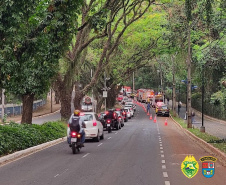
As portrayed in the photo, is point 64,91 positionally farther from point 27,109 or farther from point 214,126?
point 214,126

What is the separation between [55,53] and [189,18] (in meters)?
6.09

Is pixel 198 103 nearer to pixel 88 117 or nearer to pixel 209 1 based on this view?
pixel 88 117

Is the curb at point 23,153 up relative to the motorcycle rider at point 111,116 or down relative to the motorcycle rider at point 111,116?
down

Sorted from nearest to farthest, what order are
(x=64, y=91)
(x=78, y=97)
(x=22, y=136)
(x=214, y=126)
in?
(x=22, y=136)
(x=64, y=91)
(x=78, y=97)
(x=214, y=126)

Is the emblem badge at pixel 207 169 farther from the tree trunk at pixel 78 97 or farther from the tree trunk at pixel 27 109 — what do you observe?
the tree trunk at pixel 78 97

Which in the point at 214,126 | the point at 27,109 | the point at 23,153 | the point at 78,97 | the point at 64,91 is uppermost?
the point at 64,91

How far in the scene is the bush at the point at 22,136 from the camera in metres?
16.4

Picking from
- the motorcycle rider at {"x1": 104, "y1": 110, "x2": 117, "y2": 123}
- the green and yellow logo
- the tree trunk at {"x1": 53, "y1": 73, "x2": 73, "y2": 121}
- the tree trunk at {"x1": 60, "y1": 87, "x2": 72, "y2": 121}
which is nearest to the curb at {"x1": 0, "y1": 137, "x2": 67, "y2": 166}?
the green and yellow logo

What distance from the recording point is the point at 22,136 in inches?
729

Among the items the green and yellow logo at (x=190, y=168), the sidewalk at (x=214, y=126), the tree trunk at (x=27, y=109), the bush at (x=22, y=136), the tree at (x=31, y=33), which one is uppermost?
the tree at (x=31, y=33)

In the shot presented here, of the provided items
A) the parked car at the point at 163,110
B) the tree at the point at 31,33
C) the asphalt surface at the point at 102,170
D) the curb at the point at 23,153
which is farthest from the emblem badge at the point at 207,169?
the parked car at the point at 163,110

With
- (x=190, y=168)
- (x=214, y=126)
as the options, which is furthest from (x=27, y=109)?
(x=214, y=126)

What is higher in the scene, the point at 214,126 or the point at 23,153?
the point at 23,153

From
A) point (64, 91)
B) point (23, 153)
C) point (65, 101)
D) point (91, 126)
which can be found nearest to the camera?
point (23, 153)
